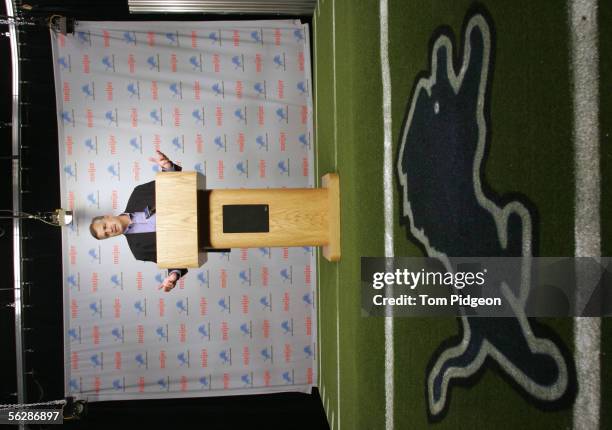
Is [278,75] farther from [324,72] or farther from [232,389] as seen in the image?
[232,389]

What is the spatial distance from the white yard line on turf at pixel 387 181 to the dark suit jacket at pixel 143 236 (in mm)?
1417

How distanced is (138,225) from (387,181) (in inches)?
67.7

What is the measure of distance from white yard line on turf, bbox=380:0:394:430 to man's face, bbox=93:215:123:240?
175cm

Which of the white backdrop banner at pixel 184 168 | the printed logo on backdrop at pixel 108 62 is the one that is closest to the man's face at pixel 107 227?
the white backdrop banner at pixel 184 168

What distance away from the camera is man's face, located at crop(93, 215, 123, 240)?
9.58 ft

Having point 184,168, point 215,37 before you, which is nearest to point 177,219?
point 184,168

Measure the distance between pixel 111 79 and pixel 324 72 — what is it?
1.85 m

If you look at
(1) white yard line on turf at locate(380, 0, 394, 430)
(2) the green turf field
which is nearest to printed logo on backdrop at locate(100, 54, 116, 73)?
(2) the green turf field

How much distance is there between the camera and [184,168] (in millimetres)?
4031

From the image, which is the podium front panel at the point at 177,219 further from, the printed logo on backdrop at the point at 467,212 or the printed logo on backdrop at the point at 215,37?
the printed logo on backdrop at the point at 215,37

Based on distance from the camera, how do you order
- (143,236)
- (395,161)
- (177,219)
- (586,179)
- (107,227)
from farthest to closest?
(143,236)
(107,227)
(177,219)
(395,161)
(586,179)

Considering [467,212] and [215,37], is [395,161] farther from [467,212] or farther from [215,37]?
[215,37]

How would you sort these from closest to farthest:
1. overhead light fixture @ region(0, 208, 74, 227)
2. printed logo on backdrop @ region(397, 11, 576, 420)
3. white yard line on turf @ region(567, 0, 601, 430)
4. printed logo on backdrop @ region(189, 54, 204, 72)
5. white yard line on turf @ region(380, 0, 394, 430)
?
white yard line on turf @ region(567, 0, 601, 430) < printed logo on backdrop @ region(397, 11, 576, 420) < white yard line on turf @ region(380, 0, 394, 430) < overhead light fixture @ region(0, 208, 74, 227) < printed logo on backdrop @ region(189, 54, 204, 72)

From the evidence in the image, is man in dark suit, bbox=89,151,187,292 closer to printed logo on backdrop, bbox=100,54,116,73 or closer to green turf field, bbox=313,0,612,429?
green turf field, bbox=313,0,612,429
